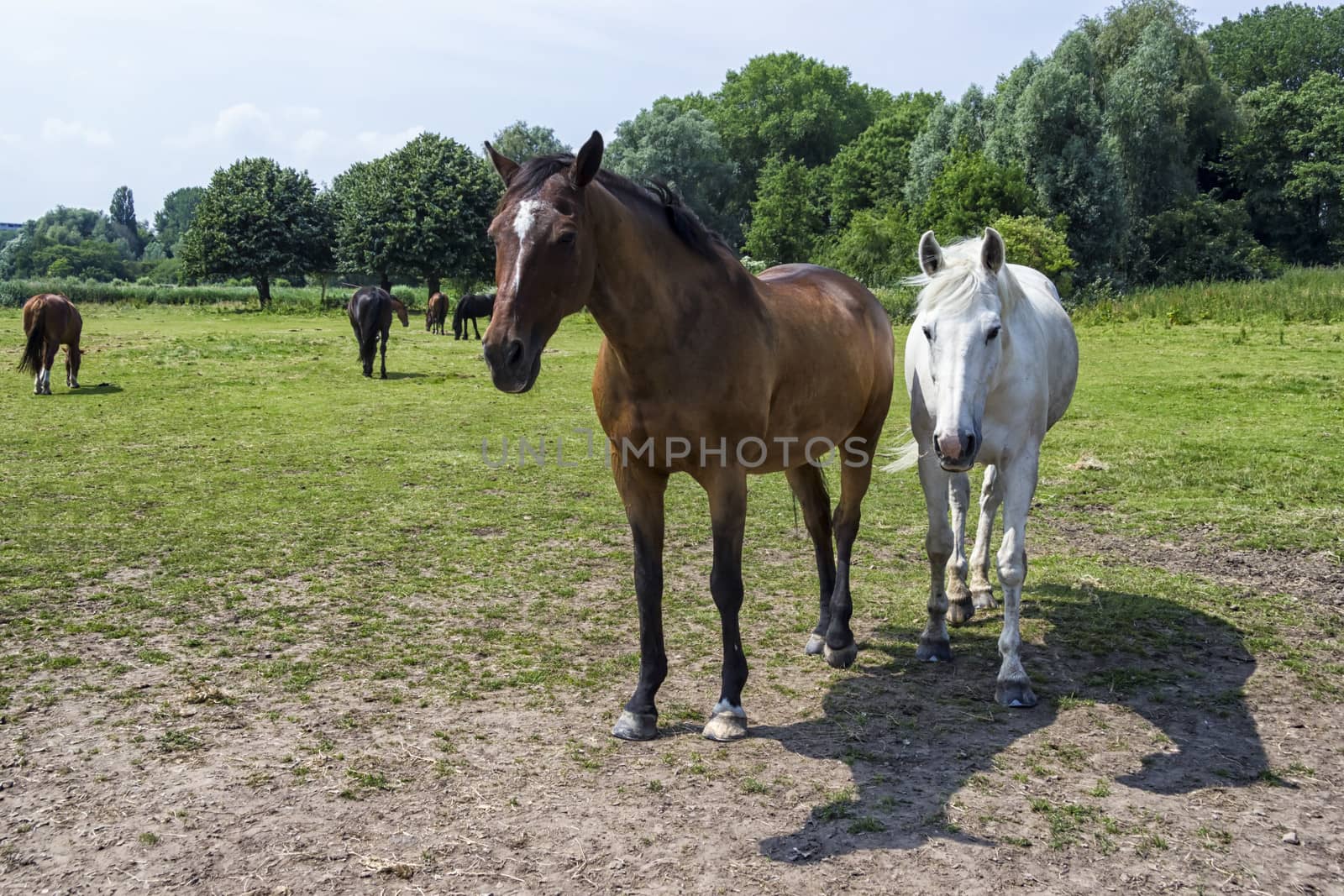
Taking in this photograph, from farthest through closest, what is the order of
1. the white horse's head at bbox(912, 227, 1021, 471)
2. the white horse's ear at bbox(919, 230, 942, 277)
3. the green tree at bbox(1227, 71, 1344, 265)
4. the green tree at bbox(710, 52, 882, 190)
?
1. the green tree at bbox(710, 52, 882, 190)
2. the green tree at bbox(1227, 71, 1344, 265)
3. the white horse's ear at bbox(919, 230, 942, 277)
4. the white horse's head at bbox(912, 227, 1021, 471)

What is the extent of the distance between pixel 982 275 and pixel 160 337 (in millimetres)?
25054

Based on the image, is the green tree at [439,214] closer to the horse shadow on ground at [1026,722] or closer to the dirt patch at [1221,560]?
the dirt patch at [1221,560]

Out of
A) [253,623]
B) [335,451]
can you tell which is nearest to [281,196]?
[335,451]

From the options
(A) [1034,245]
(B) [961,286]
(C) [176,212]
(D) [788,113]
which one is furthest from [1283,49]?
(C) [176,212]

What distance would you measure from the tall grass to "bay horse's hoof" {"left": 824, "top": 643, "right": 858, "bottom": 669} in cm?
2209

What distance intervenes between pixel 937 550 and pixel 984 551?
1.11 meters

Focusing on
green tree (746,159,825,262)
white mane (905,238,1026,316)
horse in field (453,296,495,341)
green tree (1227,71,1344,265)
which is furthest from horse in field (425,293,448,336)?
green tree (1227,71,1344,265)

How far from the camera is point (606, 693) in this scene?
4230mm

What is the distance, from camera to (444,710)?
3996 mm

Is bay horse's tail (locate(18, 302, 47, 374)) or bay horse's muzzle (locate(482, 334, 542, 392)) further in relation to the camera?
bay horse's tail (locate(18, 302, 47, 374))

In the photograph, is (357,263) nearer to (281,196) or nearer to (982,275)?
(281,196)

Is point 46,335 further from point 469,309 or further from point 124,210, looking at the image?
point 124,210

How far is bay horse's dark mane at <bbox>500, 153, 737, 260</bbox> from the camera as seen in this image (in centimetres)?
332

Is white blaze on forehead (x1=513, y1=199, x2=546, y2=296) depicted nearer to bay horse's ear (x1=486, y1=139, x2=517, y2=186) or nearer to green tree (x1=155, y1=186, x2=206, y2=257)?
bay horse's ear (x1=486, y1=139, x2=517, y2=186)
